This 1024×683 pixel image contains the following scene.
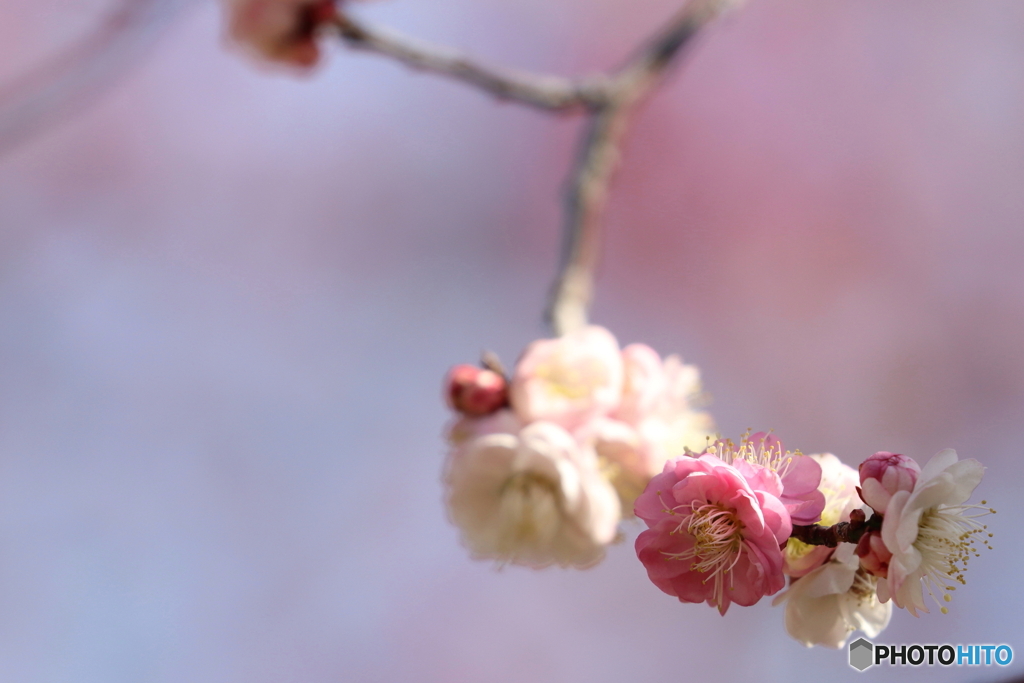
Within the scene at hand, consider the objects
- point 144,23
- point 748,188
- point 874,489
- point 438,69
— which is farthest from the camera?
point 748,188

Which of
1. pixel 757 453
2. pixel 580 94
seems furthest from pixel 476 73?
pixel 757 453

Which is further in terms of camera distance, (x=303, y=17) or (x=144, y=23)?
(x=144, y=23)

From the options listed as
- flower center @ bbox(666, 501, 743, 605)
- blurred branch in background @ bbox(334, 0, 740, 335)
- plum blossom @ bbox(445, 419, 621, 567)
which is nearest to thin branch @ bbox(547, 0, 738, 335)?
blurred branch in background @ bbox(334, 0, 740, 335)

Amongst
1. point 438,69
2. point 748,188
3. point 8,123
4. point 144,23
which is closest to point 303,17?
point 438,69

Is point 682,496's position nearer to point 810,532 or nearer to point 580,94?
point 810,532

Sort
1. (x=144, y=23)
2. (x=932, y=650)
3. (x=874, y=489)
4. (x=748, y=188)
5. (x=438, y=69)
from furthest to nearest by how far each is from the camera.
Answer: (x=748, y=188), (x=144, y=23), (x=438, y=69), (x=932, y=650), (x=874, y=489)

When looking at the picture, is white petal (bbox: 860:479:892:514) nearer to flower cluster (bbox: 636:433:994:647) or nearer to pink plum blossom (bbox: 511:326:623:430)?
flower cluster (bbox: 636:433:994:647)

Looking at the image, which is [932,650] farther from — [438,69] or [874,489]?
[438,69]
